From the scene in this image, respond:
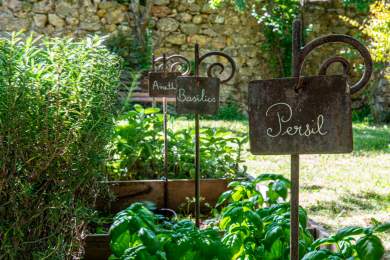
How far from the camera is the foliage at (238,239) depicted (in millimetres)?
1886

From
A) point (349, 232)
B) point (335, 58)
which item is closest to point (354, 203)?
point (349, 232)

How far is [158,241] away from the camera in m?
2.01

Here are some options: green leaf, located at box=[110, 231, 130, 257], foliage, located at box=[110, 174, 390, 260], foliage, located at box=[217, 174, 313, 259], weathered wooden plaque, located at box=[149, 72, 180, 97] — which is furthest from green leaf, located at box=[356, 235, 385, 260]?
weathered wooden plaque, located at box=[149, 72, 180, 97]

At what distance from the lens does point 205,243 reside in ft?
6.41

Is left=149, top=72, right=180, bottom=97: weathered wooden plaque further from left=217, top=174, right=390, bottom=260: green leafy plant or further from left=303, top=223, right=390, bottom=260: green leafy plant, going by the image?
left=303, top=223, right=390, bottom=260: green leafy plant

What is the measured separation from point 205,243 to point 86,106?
64 cm

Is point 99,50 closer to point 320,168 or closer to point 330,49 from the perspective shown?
point 320,168

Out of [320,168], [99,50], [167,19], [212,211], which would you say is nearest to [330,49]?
[167,19]

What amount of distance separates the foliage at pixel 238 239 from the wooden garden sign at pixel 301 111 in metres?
0.20

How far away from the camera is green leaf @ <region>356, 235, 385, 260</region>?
1.81 metres

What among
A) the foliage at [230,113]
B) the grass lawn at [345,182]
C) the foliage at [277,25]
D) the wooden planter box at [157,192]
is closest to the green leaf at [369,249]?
the grass lawn at [345,182]

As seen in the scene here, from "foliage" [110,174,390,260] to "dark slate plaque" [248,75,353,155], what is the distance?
0.31 metres

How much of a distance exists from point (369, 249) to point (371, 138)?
607cm

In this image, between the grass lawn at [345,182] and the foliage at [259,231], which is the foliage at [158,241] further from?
the grass lawn at [345,182]
